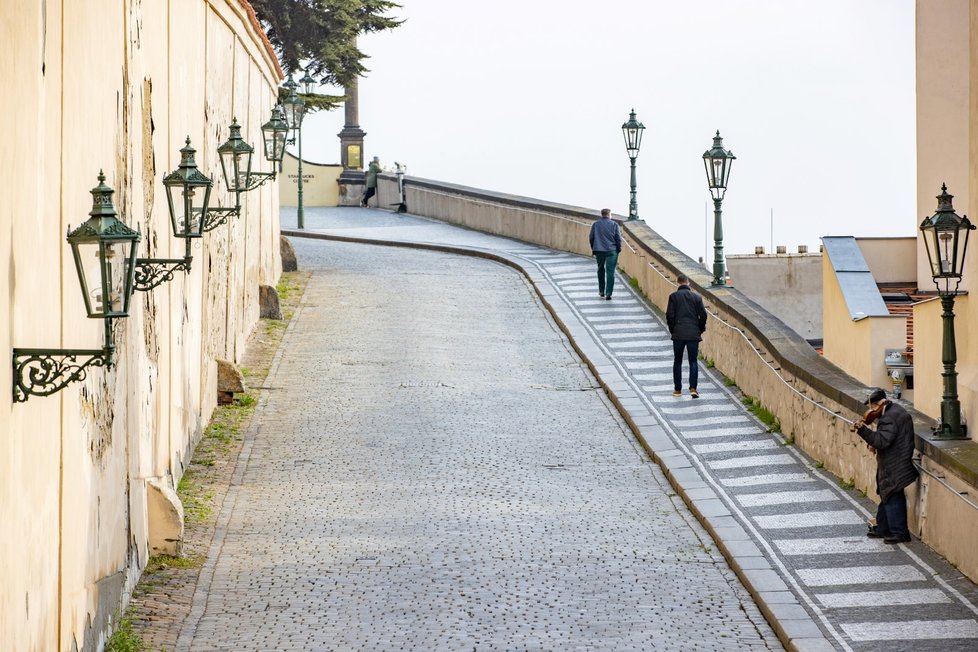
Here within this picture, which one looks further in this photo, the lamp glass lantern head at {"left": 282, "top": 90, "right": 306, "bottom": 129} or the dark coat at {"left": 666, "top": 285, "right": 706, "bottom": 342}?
the lamp glass lantern head at {"left": 282, "top": 90, "right": 306, "bottom": 129}

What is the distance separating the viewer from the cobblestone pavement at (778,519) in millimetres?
11133

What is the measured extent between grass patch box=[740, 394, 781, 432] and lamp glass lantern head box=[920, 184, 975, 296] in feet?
15.7

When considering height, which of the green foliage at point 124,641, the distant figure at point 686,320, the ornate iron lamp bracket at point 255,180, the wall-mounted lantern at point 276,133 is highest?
the wall-mounted lantern at point 276,133

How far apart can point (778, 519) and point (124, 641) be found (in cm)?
643

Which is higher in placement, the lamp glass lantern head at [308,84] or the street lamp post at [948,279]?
the lamp glass lantern head at [308,84]

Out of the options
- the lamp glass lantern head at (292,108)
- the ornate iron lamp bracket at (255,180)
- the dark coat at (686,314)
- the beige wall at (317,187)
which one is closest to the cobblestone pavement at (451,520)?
the dark coat at (686,314)

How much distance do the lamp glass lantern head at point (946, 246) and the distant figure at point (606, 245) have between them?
12656mm

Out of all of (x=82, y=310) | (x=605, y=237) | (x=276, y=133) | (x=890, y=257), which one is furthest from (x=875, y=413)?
(x=890, y=257)

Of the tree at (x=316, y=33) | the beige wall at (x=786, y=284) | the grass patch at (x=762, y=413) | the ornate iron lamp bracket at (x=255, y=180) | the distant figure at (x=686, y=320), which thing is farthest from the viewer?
the tree at (x=316, y=33)

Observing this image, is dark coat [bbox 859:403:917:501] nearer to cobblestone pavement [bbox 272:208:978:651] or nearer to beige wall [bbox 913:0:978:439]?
cobblestone pavement [bbox 272:208:978:651]

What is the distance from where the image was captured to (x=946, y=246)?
521 inches

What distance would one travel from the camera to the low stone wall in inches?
492

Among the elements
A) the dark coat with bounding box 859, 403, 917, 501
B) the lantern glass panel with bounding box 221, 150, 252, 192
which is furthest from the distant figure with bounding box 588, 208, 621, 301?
the dark coat with bounding box 859, 403, 917, 501

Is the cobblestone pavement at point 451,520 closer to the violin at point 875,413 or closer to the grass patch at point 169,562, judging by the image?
the grass patch at point 169,562
